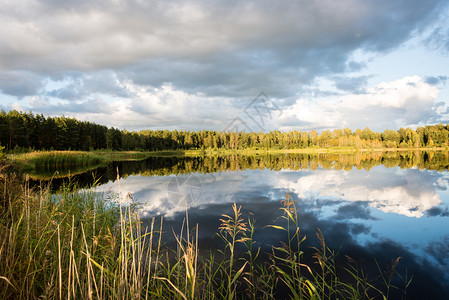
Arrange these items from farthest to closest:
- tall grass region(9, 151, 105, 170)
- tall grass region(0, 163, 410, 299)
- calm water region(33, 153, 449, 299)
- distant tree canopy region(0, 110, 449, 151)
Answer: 1. distant tree canopy region(0, 110, 449, 151)
2. tall grass region(9, 151, 105, 170)
3. calm water region(33, 153, 449, 299)
4. tall grass region(0, 163, 410, 299)

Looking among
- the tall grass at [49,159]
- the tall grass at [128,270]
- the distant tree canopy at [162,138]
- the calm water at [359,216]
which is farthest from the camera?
the distant tree canopy at [162,138]

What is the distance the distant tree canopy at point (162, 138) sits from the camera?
62812 millimetres

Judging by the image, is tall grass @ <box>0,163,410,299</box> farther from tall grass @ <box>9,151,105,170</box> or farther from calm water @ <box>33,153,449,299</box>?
tall grass @ <box>9,151,105,170</box>

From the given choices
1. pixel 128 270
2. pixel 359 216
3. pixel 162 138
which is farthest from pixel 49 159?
pixel 162 138

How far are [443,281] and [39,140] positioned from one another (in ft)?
280

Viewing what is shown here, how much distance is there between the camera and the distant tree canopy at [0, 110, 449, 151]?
206ft

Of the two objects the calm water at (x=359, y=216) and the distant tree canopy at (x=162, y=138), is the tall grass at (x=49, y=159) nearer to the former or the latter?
the calm water at (x=359, y=216)

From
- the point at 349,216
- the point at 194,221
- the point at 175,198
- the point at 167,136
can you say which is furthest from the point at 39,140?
the point at 349,216

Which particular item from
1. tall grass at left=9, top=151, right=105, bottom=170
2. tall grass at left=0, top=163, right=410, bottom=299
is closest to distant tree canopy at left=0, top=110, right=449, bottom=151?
tall grass at left=9, top=151, right=105, bottom=170

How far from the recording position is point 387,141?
449 ft

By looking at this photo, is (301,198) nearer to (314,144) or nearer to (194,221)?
(194,221)

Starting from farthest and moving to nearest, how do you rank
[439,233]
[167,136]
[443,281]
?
[167,136] < [439,233] < [443,281]

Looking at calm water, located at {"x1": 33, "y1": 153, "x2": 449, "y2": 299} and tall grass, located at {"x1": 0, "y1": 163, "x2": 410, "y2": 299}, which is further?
calm water, located at {"x1": 33, "y1": 153, "x2": 449, "y2": 299}

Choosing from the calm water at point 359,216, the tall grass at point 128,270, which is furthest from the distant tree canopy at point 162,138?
the tall grass at point 128,270
